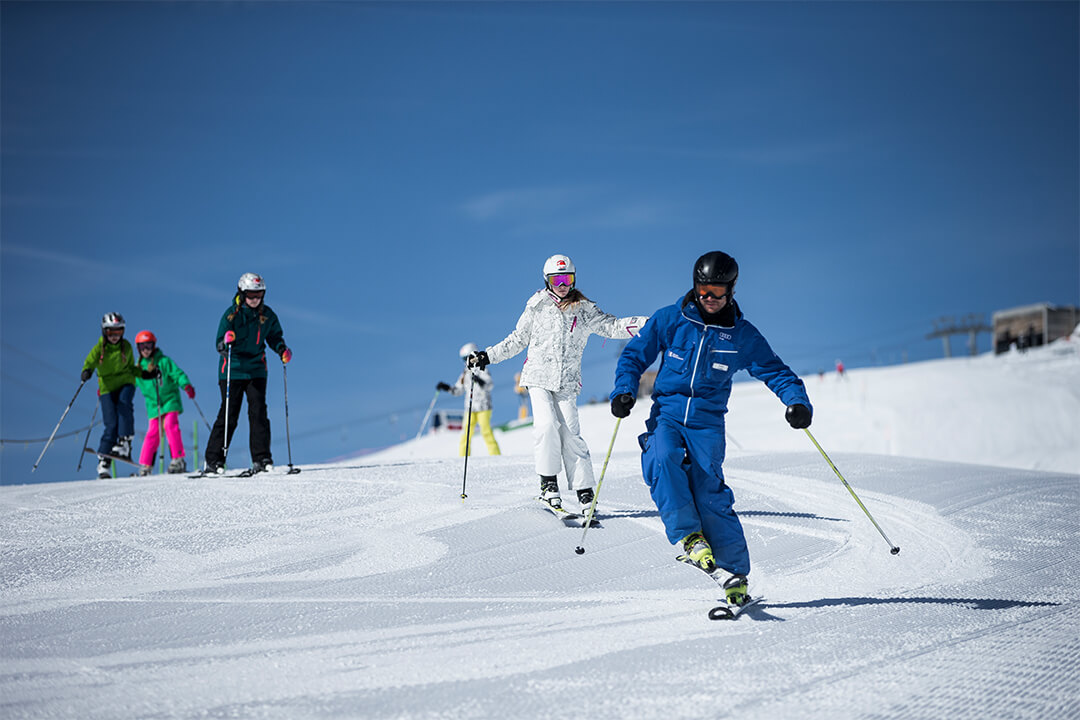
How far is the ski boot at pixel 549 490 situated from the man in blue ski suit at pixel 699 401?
2.38 meters

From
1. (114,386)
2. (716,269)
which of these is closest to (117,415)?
(114,386)

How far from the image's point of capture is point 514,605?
465cm

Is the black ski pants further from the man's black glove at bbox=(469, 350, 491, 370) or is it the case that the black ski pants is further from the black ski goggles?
the black ski goggles

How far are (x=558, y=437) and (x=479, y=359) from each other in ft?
2.94

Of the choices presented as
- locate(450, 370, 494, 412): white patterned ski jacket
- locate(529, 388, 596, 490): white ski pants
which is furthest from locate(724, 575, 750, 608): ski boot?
locate(450, 370, 494, 412): white patterned ski jacket

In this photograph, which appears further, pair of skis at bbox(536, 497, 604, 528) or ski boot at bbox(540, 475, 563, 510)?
ski boot at bbox(540, 475, 563, 510)

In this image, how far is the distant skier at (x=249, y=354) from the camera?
9562mm

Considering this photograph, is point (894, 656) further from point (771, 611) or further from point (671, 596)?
point (671, 596)

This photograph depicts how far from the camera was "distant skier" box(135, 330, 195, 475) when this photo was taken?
12469 millimetres

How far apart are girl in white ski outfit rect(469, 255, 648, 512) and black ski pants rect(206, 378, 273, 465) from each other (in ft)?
12.5

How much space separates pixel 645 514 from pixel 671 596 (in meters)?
2.25

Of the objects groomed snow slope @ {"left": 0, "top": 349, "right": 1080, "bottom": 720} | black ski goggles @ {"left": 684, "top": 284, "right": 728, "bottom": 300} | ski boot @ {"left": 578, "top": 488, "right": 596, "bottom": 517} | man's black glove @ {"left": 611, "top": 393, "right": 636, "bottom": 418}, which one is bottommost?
groomed snow slope @ {"left": 0, "top": 349, "right": 1080, "bottom": 720}

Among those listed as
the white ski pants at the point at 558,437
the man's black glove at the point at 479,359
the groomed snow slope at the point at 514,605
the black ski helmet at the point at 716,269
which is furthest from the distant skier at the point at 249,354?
the black ski helmet at the point at 716,269

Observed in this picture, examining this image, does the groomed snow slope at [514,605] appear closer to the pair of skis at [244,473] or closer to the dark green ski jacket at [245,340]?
the pair of skis at [244,473]
